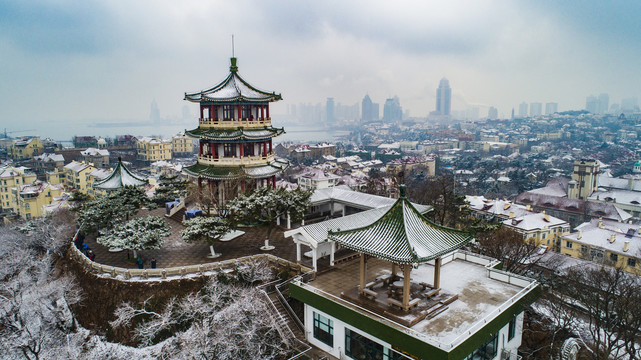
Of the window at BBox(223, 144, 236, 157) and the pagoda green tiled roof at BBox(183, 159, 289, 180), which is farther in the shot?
the window at BBox(223, 144, 236, 157)

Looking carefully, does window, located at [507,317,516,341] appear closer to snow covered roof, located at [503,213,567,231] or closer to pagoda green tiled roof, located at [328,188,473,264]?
pagoda green tiled roof, located at [328,188,473,264]

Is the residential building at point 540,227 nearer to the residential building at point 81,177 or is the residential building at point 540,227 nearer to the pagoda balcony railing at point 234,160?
the pagoda balcony railing at point 234,160

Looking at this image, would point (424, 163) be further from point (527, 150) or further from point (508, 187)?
point (527, 150)

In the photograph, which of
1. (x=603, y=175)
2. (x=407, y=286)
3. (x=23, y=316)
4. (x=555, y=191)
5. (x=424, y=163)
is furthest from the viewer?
(x=424, y=163)

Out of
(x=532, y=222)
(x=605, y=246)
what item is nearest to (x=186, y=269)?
(x=605, y=246)

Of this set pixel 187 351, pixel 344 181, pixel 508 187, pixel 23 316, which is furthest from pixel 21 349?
pixel 508 187

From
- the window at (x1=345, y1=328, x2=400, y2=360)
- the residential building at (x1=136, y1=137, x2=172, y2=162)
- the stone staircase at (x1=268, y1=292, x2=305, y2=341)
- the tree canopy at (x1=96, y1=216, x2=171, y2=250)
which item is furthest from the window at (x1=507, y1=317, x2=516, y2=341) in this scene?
the residential building at (x1=136, y1=137, x2=172, y2=162)

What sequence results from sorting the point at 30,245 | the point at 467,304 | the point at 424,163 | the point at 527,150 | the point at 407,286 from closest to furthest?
the point at 407,286 < the point at 467,304 < the point at 30,245 < the point at 424,163 < the point at 527,150
